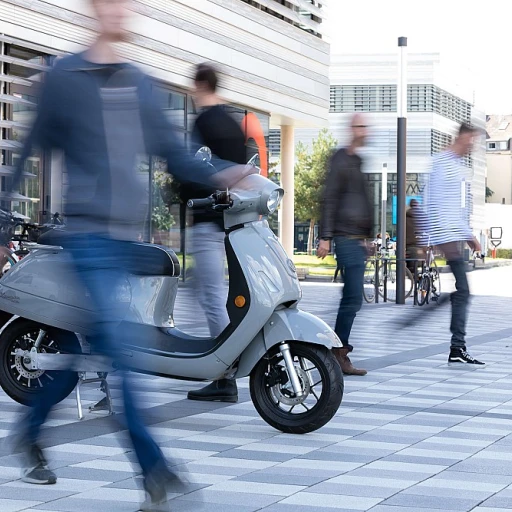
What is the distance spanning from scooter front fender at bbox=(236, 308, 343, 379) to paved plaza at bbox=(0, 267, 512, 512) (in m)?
0.37

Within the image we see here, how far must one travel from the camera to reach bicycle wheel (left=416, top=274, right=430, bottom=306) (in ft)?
66.3

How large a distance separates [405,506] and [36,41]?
14.4 m

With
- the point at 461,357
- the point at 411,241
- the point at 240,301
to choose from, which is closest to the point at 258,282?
the point at 240,301

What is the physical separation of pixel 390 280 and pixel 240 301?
15270 millimetres

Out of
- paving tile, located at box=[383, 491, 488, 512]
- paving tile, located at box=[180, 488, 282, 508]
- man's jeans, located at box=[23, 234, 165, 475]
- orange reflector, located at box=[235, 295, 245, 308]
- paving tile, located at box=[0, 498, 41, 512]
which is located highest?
man's jeans, located at box=[23, 234, 165, 475]

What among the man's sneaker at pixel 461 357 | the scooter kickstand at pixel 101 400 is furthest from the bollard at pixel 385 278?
the scooter kickstand at pixel 101 400

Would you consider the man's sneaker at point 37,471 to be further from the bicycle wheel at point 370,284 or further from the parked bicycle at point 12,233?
the bicycle wheel at point 370,284

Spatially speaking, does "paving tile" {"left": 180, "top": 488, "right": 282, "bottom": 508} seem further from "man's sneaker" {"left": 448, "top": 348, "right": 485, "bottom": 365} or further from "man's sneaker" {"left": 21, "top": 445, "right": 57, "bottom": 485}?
"man's sneaker" {"left": 448, "top": 348, "right": 485, "bottom": 365}

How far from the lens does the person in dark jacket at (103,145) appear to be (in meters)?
4.20

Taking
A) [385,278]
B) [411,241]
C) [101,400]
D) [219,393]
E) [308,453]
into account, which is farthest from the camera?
[385,278]

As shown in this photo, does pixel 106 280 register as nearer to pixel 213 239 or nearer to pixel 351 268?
pixel 213 239

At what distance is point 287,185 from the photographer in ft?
115

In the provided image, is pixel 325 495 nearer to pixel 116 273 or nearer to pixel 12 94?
pixel 116 273

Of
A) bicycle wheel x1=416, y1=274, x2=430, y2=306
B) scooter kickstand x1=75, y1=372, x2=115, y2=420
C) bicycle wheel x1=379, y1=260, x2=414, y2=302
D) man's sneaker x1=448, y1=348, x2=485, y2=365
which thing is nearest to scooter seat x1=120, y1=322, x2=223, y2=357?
scooter kickstand x1=75, y1=372, x2=115, y2=420
